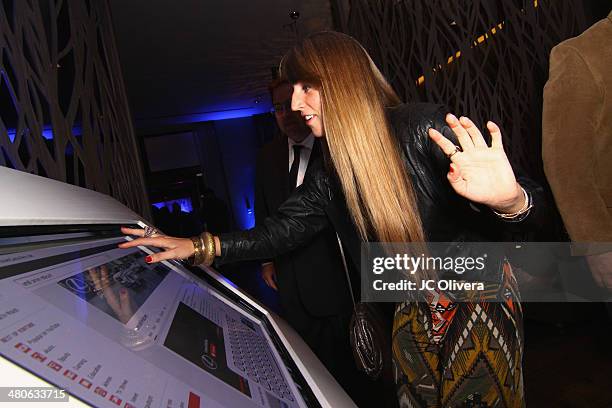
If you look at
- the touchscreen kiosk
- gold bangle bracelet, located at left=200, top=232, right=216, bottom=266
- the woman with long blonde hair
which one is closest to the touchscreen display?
the touchscreen kiosk

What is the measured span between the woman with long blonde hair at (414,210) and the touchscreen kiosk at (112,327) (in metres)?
0.21

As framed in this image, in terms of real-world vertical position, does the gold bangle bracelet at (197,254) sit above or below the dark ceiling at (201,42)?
below

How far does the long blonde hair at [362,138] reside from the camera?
1.04 meters

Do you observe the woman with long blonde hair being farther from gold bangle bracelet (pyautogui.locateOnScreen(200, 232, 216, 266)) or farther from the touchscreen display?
the touchscreen display

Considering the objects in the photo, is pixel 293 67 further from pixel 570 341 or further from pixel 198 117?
pixel 198 117

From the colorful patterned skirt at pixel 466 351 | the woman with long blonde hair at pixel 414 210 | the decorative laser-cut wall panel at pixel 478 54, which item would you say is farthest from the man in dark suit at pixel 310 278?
the decorative laser-cut wall panel at pixel 478 54

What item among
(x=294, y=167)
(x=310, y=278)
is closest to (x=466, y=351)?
(x=310, y=278)

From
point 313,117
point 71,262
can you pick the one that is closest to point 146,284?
point 71,262

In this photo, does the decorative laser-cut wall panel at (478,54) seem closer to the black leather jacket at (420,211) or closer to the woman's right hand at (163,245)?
the black leather jacket at (420,211)

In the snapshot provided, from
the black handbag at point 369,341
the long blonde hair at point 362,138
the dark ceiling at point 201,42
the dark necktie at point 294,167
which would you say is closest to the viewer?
the long blonde hair at point 362,138

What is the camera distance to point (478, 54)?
299 centimetres

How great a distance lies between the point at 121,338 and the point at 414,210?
2.63 feet

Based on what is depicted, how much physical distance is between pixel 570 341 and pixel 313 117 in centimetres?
Result: 257

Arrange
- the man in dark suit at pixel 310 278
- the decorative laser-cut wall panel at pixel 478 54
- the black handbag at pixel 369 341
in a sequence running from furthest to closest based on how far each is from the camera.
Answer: the decorative laser-cut wall panel at pixel 478 54, the man in dark suit at pixel 310 278, the black handbag at pixel 369 341
